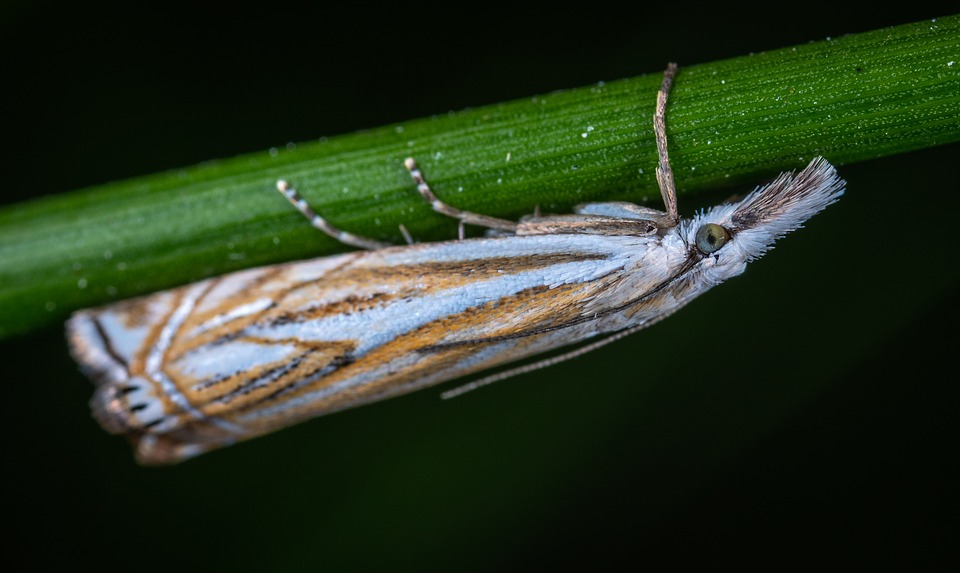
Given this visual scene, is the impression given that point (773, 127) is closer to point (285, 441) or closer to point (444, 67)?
point (444, 67)

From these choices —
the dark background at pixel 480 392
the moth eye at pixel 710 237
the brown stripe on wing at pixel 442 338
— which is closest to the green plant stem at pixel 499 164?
the moth eye at pixel 710 237

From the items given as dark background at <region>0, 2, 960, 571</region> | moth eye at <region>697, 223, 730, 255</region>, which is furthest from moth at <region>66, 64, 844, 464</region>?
dark background at <region>0, 2, 960, 571</region>

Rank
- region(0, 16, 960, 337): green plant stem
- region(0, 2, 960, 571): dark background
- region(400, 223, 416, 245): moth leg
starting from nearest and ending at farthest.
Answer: region(0, 16, 960, 337): green plant stem, region(400, 223, 416, 245): moth leg, region(0, 2, 960, 571): dark background

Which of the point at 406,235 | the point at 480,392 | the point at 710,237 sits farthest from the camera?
the point at 480,392

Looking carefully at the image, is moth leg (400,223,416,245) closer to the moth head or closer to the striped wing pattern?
the striped wing pattern

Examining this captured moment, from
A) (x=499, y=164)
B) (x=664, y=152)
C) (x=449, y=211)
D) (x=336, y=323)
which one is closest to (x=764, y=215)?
(x=664, y=152)

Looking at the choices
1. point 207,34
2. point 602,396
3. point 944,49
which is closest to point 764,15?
point 944,49

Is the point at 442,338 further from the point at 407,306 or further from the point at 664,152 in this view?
the point at 664,152
